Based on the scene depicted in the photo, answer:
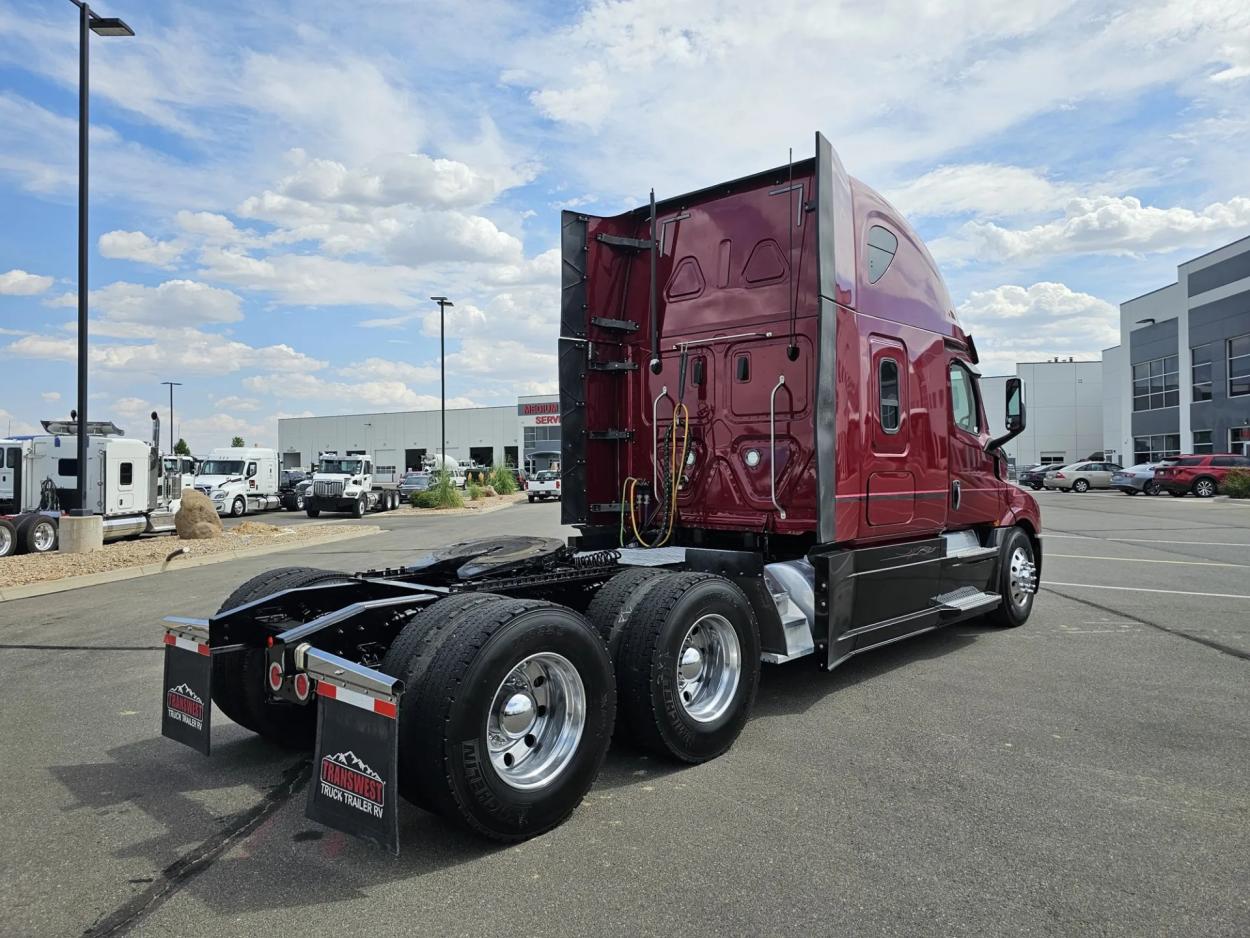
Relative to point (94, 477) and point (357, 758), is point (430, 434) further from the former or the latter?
point (357, 758)

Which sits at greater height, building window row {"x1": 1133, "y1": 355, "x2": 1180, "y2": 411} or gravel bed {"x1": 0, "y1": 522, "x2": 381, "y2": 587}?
building window row {"x1": 1133, "y1": 355, "x2": 1180, "y2": 411}

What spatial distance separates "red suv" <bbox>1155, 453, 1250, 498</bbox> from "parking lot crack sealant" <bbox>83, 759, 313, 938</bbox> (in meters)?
36.1

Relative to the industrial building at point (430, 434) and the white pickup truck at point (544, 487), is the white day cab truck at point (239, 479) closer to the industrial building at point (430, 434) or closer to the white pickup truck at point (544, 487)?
the white pickup truck at point (544, 487)

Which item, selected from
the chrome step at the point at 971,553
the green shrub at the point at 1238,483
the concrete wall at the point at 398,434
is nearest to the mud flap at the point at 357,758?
the chrome step at the point at 971,553

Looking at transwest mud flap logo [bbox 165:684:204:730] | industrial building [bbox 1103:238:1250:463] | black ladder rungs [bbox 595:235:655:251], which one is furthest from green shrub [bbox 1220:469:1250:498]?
transwest mud flap logo [bbox 165:684:204:730]

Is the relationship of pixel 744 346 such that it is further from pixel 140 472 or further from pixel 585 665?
pixel 140 472

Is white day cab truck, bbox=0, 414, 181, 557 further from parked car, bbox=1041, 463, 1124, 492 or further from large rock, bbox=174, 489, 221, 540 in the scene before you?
parked car, bbox=1041, 463, 1124, 492

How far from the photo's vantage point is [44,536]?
1725 centimetres

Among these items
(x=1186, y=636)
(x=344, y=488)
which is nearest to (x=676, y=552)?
(x=1186, y=636)

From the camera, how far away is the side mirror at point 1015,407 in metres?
7.62

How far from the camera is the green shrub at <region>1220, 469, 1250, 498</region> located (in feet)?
98.9

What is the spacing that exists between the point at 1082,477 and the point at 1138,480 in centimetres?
662

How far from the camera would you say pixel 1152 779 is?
4.14 meters

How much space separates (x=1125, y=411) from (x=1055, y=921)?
59135 mm
